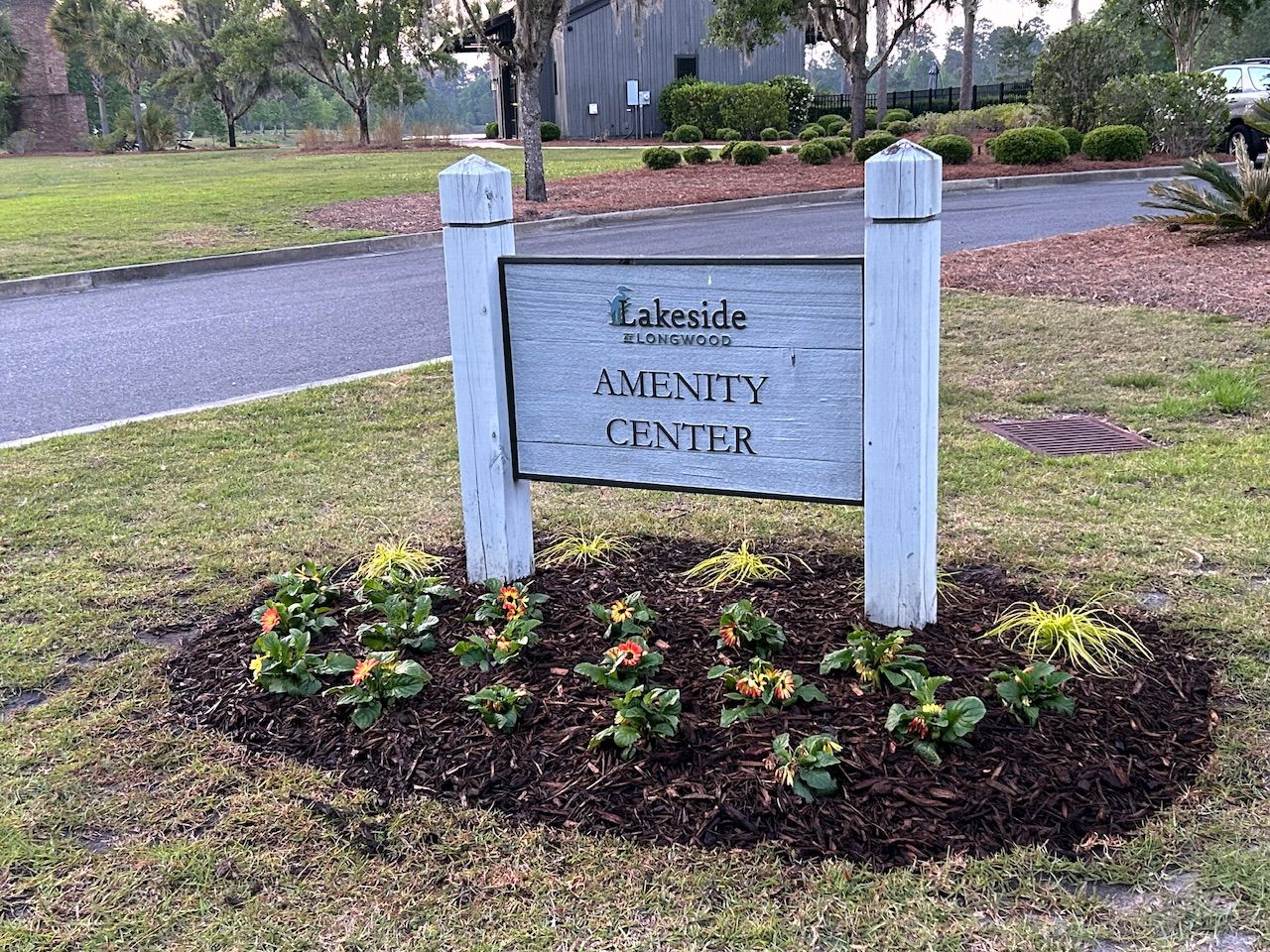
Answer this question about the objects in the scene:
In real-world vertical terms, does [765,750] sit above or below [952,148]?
below

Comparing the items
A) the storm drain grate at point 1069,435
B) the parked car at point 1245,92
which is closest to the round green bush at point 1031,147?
the parked car at point 1245,92

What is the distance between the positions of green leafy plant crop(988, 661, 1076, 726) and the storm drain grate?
246cm

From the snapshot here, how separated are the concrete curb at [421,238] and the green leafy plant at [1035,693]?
450 inches

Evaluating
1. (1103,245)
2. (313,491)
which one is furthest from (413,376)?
(1103,245)

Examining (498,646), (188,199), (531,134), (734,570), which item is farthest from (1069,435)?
(188,199)

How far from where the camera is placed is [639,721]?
120 inches

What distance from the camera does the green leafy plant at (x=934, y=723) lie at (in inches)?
115

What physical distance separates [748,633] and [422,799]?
1.03 meters

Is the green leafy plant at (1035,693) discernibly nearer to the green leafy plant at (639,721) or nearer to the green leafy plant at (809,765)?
the green leafy plant at (809,765)

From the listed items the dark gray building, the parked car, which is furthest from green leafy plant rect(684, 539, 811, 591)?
the dark gray building

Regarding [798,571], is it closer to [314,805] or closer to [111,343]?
[314,805]

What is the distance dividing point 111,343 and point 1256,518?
7.71 meters

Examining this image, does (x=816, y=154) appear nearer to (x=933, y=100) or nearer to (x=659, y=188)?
(x=659, y=188)

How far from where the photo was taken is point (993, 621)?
365 cm
